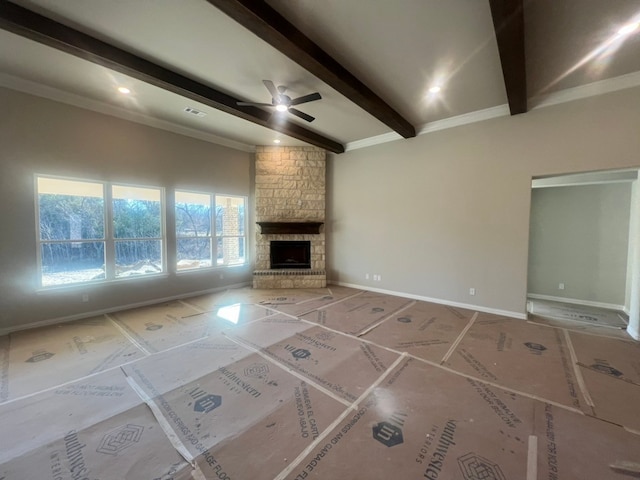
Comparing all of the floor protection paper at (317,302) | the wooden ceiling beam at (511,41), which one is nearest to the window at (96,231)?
the floor protection paper at (317,302)

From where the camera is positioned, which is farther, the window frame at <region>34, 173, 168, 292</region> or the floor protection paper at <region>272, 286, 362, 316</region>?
the floor protection paper at <region>272, 286, 362, 316</region>

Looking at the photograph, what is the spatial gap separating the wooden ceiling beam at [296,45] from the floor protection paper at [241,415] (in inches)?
126

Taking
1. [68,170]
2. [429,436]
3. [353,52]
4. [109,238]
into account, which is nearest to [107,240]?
[109,238]

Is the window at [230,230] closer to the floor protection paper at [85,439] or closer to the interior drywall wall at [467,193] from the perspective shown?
the interior drywall wall at [467,193]

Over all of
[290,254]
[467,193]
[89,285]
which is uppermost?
[467,193]

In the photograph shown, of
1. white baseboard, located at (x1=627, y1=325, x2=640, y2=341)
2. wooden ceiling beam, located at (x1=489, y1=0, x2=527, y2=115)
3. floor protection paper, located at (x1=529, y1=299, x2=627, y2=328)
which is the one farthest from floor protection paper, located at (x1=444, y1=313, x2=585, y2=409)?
wooden ceiling beam, located at (x1=489, y1=0, x2=527, y2=115)

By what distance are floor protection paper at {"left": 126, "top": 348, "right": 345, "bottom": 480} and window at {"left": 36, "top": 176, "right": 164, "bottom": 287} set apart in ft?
7.98

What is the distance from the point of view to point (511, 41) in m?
2.31

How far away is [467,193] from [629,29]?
7.70 feet

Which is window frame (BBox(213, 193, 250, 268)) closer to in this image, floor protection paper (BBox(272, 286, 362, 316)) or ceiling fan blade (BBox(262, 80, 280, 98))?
floor protection paper (BBox(272, 286, 362, 316))

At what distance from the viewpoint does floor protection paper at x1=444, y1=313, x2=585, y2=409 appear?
7.48 feet

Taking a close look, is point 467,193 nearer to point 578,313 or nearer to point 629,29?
point 629,29

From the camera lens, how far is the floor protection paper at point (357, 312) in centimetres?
370

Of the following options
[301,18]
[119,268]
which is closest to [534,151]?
[301,18]
